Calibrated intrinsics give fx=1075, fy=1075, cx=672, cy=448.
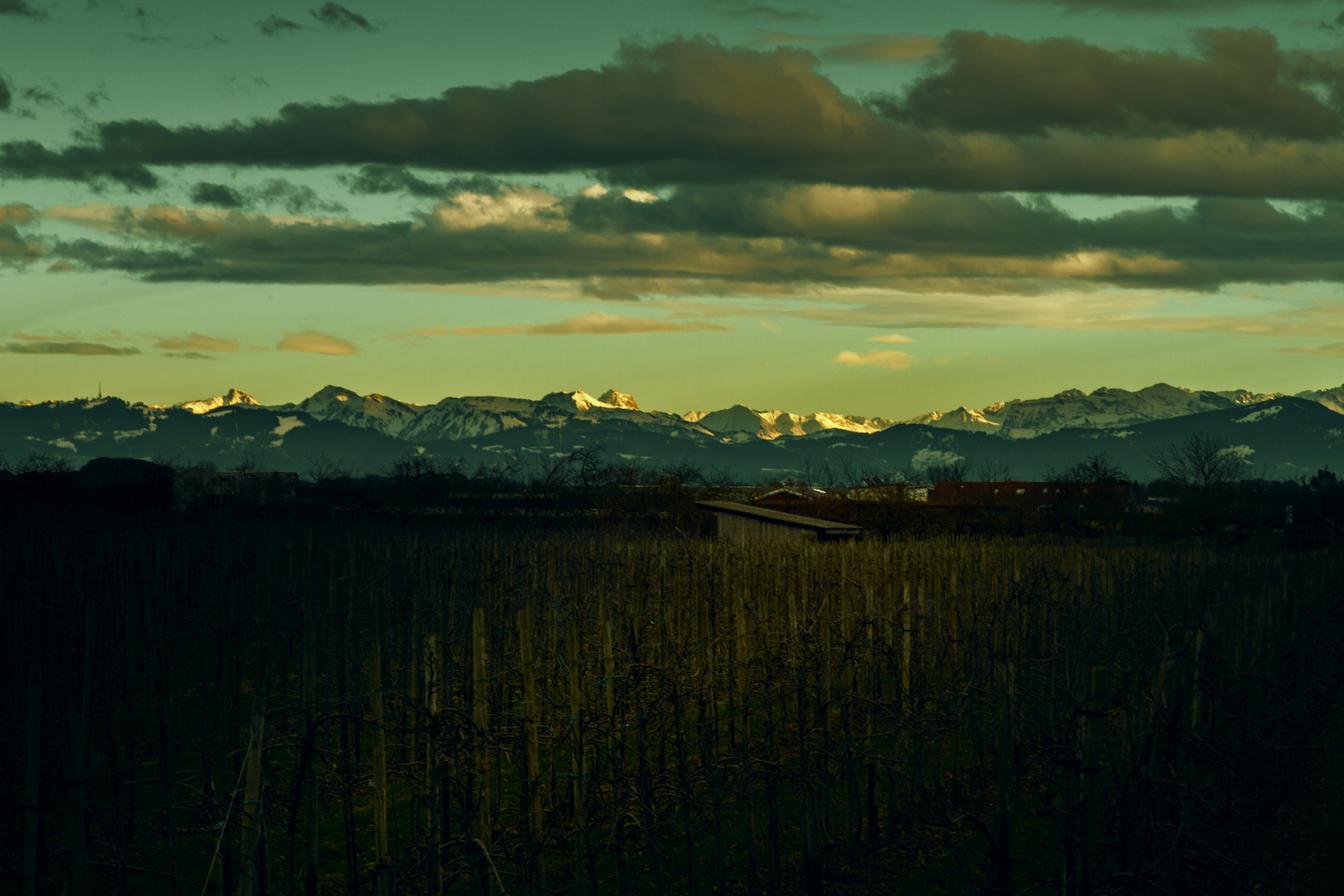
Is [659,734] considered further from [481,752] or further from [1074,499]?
[1074,499]

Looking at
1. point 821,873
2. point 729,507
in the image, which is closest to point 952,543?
point 729,507

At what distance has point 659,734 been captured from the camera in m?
14.2

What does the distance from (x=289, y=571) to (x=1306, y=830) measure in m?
19.1

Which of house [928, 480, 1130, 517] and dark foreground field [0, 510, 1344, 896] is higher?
house [928, 480, 1130, 517]

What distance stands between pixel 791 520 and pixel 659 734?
23.3 meters

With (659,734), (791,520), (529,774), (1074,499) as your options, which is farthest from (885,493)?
(529,774)

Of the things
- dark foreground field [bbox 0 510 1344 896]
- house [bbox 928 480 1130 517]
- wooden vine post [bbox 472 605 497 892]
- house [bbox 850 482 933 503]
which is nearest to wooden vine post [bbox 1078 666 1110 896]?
dark foreground field [bbox 0 510 1344 896]

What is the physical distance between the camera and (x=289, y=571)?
23.3m

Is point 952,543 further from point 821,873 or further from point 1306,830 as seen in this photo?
point 821,873

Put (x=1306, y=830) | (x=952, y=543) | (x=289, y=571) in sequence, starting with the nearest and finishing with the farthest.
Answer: (x=1306, y=830), (x=289, y=571), (x=952, y=543)

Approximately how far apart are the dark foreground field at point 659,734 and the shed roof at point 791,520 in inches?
377

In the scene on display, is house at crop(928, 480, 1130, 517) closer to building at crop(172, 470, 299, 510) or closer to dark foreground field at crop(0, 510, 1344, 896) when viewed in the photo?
dark foreground field at crop(0, 510, 1344, 896)

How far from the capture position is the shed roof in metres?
35.5

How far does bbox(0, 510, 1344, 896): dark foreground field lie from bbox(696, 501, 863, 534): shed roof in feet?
31.4
